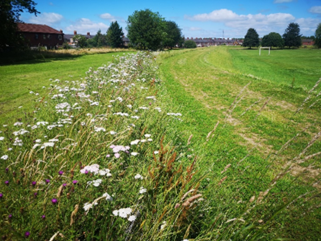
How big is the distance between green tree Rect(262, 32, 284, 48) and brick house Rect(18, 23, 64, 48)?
75.8 m

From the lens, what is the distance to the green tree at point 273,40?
72.2 meters

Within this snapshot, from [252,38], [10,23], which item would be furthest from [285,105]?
[252,38]

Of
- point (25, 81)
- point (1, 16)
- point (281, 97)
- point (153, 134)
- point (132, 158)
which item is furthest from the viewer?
point (1, 16)

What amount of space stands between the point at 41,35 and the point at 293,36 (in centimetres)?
8757

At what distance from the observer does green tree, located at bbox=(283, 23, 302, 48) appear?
234ft

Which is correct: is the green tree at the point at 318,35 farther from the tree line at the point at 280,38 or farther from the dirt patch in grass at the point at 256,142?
the dirt patch in grass at the point at 256,142

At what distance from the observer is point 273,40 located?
72.4m

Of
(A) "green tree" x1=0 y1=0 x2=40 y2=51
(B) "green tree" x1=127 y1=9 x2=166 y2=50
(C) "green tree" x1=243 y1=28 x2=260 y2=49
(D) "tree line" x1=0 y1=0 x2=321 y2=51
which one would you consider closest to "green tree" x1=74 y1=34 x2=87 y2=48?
(D) "tree line" x1=0 y1=0 x2=321 y2=51

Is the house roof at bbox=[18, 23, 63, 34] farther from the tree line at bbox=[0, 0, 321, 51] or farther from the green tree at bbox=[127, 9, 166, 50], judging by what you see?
the green tree at bbox=[127, 9, 166, 50]

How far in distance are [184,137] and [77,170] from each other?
9.90 ft

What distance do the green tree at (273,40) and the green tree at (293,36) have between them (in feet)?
7.11

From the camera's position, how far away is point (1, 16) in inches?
705

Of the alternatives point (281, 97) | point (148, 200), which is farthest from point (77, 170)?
point (281, 97)

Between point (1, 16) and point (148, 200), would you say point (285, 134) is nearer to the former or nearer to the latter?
point (148, 200)
